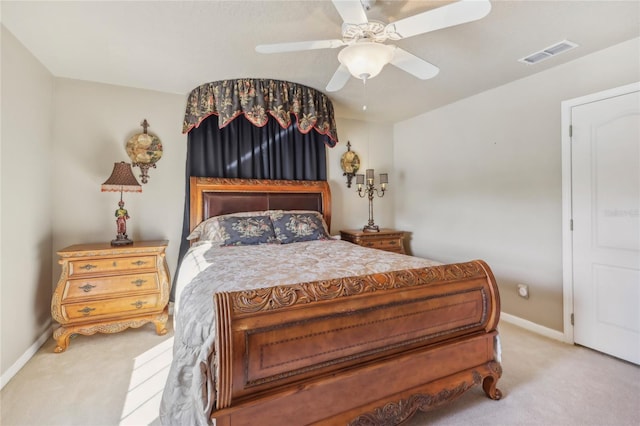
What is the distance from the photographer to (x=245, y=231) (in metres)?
3.02

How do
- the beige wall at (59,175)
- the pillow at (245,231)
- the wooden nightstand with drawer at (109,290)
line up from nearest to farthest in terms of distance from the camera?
the beige wall at (59,175), the wooden nightstand with drawer at (109,290), the pillow at (245,231)

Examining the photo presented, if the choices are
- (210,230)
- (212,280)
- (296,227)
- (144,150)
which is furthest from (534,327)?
(144,150)

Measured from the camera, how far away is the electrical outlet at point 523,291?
9.93 ft

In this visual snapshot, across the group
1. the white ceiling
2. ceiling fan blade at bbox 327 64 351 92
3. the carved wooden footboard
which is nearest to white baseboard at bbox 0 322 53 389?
the carved wooden footboard

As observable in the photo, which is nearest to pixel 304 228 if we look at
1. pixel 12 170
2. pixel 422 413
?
pixel 422 413

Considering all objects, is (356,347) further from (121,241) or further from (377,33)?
(121,241)

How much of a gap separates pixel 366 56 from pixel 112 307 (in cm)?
290

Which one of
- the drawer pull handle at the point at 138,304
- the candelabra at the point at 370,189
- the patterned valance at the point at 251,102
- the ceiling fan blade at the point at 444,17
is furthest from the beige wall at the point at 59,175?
the ceiling fan blade at the point at 444,17

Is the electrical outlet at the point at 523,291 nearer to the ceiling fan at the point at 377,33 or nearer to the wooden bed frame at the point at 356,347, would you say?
the wooden bed frame at the point at 356,347

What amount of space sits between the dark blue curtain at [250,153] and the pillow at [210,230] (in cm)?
19

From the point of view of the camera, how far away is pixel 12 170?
7.41ft

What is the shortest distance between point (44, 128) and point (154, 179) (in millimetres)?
985

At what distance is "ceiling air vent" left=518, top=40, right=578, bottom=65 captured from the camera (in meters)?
2.39

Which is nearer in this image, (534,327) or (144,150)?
(534,327)
